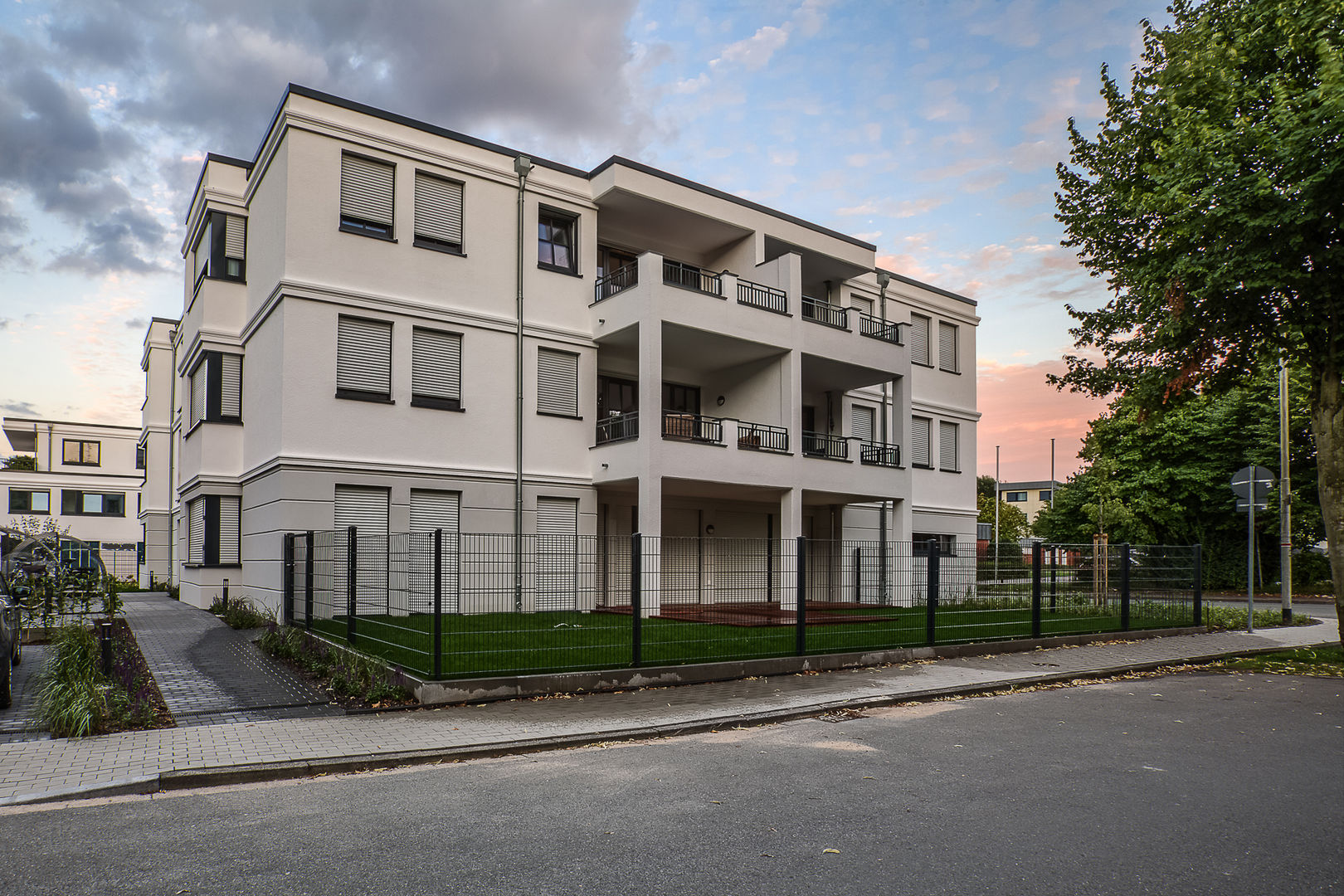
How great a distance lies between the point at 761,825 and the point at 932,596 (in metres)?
8.48

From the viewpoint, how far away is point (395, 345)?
1695cm

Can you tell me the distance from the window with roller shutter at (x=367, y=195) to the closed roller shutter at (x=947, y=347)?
18.7 metres

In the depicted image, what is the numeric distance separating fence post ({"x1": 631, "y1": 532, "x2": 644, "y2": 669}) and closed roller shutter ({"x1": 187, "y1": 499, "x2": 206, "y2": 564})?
13544 mm

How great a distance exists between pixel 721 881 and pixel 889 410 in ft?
77.7

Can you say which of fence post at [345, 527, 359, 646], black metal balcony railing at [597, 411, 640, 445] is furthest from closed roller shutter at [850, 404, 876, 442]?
fence post at [345, 527, 359, 646]

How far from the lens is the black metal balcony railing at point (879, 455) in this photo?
21609 mm

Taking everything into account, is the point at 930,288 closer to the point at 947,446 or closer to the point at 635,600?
the point at 947,446

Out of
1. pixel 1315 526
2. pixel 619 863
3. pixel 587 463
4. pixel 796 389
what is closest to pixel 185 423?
pixel 587 463

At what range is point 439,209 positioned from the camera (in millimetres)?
17656

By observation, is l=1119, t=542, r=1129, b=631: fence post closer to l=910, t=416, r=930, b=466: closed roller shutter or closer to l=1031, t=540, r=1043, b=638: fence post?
l=1031, t=540, r=1043, b=638: fence post

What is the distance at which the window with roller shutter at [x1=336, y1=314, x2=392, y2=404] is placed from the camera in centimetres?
1645

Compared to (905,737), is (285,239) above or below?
above

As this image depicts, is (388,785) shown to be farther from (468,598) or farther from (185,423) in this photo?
(185,423)

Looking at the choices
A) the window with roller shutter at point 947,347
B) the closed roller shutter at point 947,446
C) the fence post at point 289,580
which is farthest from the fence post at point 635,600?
the window with roller shutter at point 947,347
